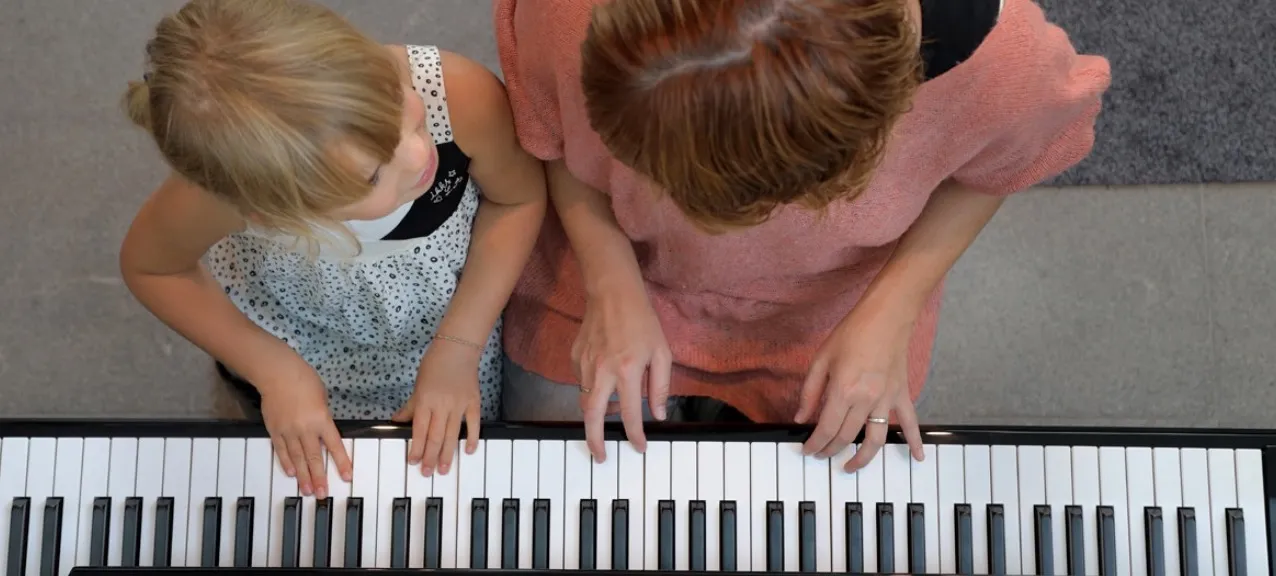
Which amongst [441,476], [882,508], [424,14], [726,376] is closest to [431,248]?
[441,476]

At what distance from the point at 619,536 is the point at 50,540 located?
1.53ft

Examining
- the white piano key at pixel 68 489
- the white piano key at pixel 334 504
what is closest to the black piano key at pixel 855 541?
the white piano key at pixel 334 504

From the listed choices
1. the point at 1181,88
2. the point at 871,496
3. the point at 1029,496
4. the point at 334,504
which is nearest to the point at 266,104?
the point at 334,504

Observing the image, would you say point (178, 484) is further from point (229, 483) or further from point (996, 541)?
point (996, 541)

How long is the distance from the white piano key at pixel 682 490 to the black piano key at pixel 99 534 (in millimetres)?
465

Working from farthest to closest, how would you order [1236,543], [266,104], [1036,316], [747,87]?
[1036,316] < [1236,543] < [266,104] < [747,87]

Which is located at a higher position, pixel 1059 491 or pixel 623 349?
pixel 623 349

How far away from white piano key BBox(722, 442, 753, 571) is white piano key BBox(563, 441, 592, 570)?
9cm

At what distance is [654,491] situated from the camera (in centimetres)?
84

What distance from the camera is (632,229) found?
96cm

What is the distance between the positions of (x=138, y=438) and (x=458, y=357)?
0.28m

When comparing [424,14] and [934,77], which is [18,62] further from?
[934,77]

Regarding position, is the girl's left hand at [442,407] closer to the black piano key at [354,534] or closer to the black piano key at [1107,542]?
the black piano key at [354,534]

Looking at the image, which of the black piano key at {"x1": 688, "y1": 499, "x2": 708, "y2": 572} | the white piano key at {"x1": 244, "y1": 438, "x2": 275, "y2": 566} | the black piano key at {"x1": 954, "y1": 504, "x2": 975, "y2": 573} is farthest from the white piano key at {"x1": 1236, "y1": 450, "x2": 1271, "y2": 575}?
the white piano key at {"x1": 244, "y1": 438, "x2": 275, "y2": 566}
